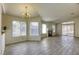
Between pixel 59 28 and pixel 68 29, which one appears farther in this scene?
pixel 59 28

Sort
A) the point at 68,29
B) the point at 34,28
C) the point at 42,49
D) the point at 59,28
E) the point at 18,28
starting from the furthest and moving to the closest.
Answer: the point at 59,28, the point at 68,29, the point at 34,28, the point at 18,28, the point at 42,49

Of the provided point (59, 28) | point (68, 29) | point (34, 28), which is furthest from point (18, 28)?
point (68, 29)

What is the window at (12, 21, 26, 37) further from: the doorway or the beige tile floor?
the doorway

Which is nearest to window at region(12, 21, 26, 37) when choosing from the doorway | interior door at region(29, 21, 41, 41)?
interior door at region(29, 21, 41, 41)

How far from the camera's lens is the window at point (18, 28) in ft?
28.3

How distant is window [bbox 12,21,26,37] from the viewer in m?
8.63

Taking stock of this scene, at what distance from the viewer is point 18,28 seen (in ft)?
30.7

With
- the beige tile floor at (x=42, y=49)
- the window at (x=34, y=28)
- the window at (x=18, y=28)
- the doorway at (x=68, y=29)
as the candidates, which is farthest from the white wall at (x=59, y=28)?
the beige tile floor at (x=42, y=49)

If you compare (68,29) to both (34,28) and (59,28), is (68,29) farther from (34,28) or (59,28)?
(34,28)

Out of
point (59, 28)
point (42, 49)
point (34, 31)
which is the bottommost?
point (42, 49)

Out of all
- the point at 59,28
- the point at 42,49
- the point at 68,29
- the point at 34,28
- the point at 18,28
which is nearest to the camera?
the point at 42,49

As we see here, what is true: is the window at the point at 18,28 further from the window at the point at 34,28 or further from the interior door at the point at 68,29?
the interior door at the point at 68,29
